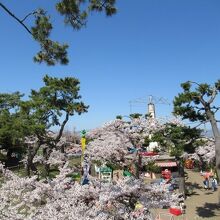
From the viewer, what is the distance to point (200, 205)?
770 inches

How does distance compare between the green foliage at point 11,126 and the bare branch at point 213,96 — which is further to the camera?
the green foliage at point 11,126

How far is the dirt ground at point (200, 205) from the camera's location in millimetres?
16900

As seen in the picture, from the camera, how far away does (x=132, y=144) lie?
18500 millimetres

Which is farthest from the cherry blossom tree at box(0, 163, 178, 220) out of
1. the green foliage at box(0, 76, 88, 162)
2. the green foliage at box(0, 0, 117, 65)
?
the green foliage at box(0, 76, 88, 162)

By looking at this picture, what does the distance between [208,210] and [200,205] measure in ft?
3.82

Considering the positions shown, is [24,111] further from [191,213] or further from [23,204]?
[23,204]

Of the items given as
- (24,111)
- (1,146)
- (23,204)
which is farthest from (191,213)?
(1,146)

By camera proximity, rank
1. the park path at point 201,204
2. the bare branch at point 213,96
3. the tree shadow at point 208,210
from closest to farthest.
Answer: the bare branch at point 213,96, the park path at point 201,204, the tree shadow at point 208,210

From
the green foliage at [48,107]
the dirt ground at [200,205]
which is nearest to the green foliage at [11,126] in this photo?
the green foliage at [48,107]

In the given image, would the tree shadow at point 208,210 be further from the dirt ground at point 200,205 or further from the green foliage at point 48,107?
the green foliage at point 48,107

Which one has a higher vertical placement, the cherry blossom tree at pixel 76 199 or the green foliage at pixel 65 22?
the green foliage at pixel 65 22

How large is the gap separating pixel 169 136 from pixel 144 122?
279 cm

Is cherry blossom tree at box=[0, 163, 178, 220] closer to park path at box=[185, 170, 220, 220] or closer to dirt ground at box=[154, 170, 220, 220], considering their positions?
dirt ground at box=[154, 170, 220, 220]

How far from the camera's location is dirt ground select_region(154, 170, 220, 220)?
16.9 meters
